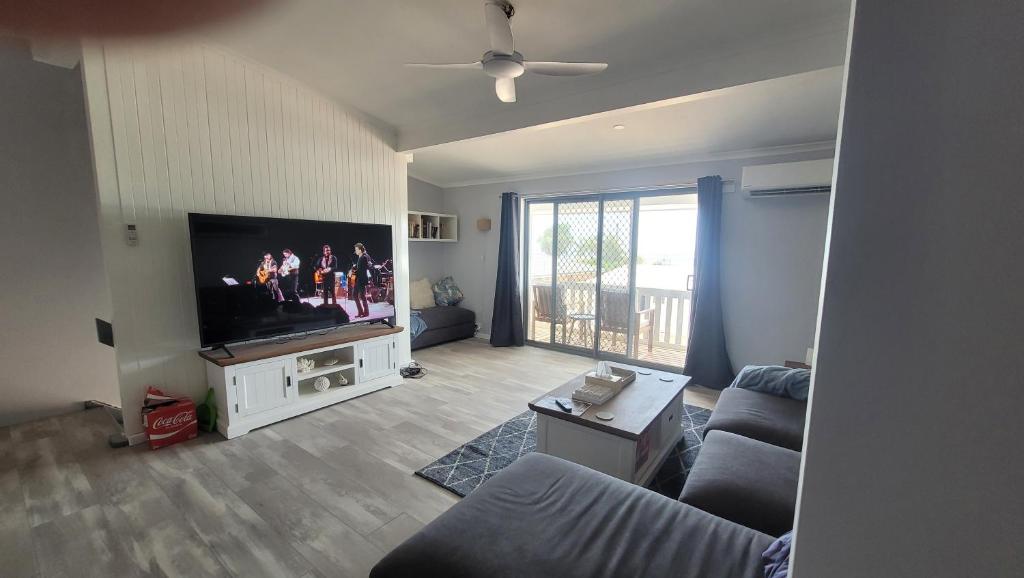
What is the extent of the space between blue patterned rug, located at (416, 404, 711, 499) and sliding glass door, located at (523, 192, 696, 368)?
4.90ft

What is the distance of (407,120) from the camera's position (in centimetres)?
379

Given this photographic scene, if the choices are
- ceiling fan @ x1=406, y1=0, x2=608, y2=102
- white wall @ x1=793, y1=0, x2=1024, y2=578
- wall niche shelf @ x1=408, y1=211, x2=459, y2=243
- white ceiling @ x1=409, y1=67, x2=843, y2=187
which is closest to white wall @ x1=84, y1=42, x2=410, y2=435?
white ceiling @ x1=409, y1=67, x2=843, y2=187

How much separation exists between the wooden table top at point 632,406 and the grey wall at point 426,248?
3.57 metres

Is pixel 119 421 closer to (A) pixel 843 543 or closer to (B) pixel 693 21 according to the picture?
(A) pixel 843 543

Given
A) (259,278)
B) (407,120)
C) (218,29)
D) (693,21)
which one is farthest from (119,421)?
(693,21)

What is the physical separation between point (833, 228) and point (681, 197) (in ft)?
13.2

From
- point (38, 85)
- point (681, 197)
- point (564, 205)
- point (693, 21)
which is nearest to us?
point (693, 21)

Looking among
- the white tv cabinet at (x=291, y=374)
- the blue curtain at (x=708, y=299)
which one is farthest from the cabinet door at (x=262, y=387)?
the blue curtain at (x=708, y=299)

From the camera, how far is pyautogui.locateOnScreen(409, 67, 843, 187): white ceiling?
261cm

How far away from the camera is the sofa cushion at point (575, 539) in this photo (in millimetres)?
1073

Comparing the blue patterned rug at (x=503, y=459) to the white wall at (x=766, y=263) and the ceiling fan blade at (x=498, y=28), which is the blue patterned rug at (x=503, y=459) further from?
the ceiling fan blade at (x=498, y=28)

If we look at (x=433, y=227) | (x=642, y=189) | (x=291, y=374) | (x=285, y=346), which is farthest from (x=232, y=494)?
(x=642, y=189)

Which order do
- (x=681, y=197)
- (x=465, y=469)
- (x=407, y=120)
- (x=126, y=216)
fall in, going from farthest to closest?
(x=681, y=197) < (x=407, y=120) < (x=126, y=216) < (x=465, y=469)

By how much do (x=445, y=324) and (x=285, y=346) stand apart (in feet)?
7.99
